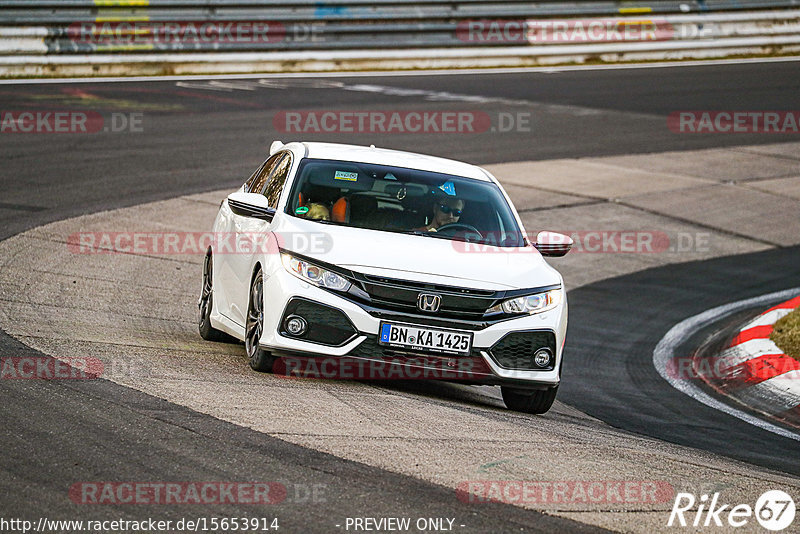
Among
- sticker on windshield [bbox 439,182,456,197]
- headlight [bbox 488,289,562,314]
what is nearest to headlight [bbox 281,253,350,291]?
headlight [bbox 488,289,562,314]

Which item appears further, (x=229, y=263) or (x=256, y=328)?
(x=229, y=263)

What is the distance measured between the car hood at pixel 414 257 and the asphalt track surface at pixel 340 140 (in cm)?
152

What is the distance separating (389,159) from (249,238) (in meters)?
1.29

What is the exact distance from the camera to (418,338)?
7734 millimetres

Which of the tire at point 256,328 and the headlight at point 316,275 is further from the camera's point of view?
the tire at point 256,328

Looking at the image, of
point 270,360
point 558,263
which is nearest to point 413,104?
point 558,263

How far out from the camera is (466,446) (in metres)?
6.55

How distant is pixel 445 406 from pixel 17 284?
176 inches

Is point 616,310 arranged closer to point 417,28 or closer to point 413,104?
point 413,104

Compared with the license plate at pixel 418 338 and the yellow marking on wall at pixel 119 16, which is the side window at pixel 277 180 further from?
the yellow marking on wall at pixel 119 16

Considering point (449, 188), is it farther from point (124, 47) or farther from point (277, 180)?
point (124, 47)

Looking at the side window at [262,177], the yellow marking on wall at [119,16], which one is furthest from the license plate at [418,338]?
the yellow marking on wall at [119,16]

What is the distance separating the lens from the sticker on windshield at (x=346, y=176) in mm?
8875

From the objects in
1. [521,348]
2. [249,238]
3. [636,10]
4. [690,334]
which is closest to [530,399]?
[521,348]
